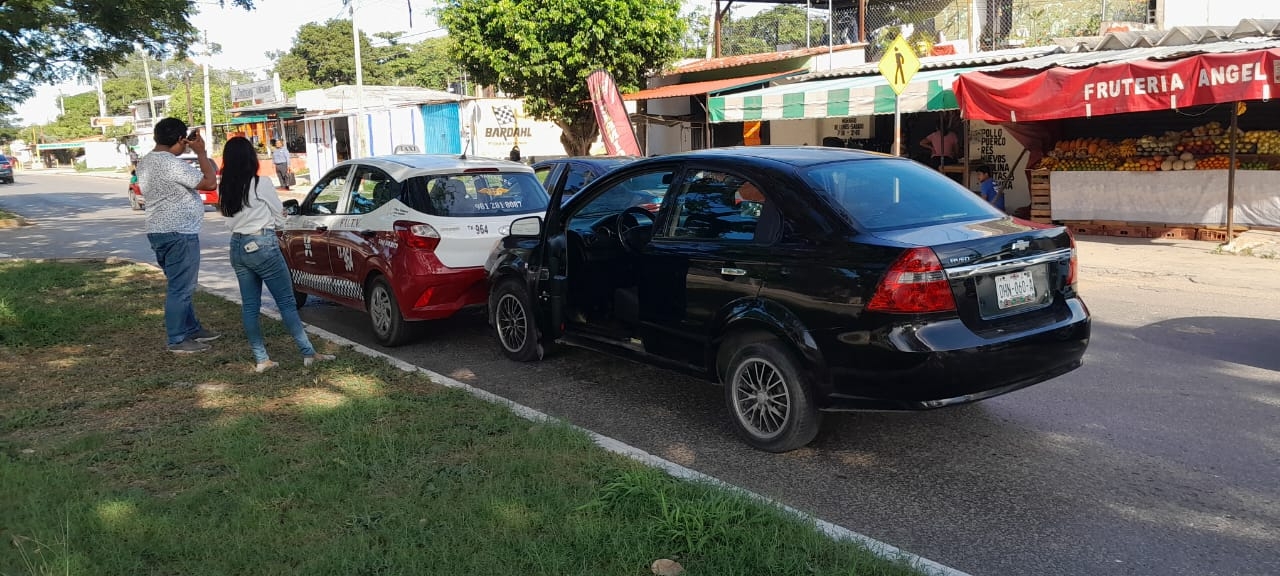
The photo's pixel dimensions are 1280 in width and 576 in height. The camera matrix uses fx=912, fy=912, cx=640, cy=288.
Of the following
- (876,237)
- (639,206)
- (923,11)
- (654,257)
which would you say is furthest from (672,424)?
(923,11)

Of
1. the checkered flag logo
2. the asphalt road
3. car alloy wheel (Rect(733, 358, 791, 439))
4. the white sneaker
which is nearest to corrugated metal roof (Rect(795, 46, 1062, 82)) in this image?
the asphalt road

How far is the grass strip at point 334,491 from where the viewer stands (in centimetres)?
346

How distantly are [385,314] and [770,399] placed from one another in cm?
384

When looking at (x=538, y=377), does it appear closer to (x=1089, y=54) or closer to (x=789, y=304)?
(x=789, y=304)

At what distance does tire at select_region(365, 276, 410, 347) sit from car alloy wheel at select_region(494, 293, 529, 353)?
88 centimetres

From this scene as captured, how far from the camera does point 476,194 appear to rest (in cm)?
749

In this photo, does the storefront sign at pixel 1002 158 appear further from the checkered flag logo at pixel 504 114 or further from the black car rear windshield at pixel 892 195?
the checkered flag logo at pixel 504 114

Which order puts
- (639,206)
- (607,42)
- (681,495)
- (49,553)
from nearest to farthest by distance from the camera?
1. (49,553)
2. (681,495)
3. (639,206)
4. (607,42)

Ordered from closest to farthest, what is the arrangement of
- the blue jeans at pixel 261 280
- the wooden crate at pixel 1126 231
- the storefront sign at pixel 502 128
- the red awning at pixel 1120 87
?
the blue jeans at pixel 261 280 < the red awning at pixel 1120 87 < the wooden crate at pixel 1126 231 < the storefront sign at pixel 502 128

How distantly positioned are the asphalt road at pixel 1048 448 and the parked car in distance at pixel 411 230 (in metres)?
0.45

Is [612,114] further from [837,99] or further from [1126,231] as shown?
[1126,231]

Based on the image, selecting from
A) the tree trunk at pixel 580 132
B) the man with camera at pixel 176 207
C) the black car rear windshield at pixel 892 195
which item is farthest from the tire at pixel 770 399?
the tree trunk at pixel 580 132

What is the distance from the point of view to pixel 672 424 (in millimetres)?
5379

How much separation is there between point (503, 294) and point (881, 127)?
45.3 feet
